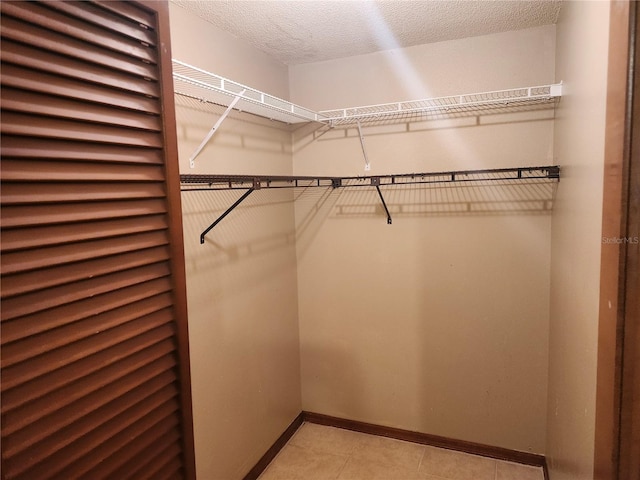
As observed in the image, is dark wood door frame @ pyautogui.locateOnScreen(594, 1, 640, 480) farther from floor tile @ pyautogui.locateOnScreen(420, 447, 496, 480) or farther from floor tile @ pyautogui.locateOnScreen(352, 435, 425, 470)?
floor tile @ pyautogui.locateOnScreen(352, 435, 425, 470)

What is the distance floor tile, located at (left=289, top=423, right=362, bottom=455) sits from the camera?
2436mm

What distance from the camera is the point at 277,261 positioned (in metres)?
2.45

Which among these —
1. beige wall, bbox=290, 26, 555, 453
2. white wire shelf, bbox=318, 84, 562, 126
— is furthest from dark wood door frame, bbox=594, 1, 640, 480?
beige wall, bbox=290, 26, 555, 453

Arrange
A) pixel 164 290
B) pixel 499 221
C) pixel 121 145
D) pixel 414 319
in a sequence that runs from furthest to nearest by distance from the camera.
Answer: pixel 414 319 < pixel 499 221 < pixel 164 290 < pixel 121 145

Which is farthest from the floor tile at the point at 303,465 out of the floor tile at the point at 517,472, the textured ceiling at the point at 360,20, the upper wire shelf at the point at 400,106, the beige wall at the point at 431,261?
the textured ceiling at the point at 360,20

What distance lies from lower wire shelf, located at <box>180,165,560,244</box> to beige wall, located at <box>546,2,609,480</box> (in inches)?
7.1

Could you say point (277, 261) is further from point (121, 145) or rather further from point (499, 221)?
point (121, 145)

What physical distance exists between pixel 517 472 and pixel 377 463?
0.74 meters

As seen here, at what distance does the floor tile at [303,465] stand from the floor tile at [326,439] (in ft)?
0.16

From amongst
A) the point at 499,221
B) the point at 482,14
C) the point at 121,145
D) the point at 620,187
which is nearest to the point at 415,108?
the point at 482,14

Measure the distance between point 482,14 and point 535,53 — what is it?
1.24 feet

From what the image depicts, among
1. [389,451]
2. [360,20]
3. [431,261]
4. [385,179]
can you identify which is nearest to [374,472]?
[389,451]

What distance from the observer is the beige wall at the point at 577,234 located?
1.07 metres

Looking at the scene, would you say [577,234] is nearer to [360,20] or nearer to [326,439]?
[360,20]
